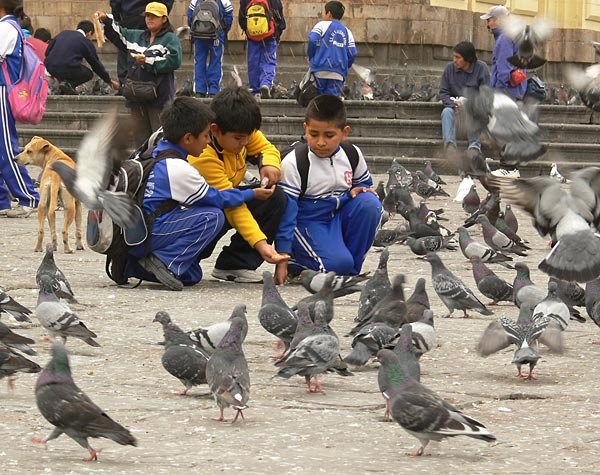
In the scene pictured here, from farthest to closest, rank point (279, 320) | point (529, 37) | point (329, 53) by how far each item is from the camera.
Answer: point (329, 53)
point (529, 37)
point (279, 320)

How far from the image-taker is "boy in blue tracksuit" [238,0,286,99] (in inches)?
804

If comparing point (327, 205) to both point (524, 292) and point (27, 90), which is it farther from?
point (27, 90)

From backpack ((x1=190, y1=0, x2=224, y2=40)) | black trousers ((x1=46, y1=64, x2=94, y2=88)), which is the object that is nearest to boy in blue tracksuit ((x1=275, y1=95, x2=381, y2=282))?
backpack ((x1=190, y1=0, x2=224, y2=40))

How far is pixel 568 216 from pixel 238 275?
2.91m

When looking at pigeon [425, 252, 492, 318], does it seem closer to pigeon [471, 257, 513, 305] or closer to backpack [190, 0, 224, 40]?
pigeon [471, 257, 513, 305]

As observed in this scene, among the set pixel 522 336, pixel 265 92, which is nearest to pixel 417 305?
pixel 522 336

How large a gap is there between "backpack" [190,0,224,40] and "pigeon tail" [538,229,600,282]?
41.6ft

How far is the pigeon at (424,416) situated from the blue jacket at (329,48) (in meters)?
13.7

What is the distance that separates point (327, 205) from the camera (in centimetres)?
954

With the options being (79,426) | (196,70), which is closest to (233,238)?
(79,426)

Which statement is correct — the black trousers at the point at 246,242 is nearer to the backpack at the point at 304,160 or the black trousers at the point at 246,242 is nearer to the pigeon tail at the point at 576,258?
the backpack at the point at 304,160

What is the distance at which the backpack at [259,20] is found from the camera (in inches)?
791

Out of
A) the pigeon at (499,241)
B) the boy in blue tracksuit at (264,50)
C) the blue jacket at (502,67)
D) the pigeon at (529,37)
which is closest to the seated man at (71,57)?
the boy in blue tracksuit at (264,50)

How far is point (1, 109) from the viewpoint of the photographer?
514 inches
